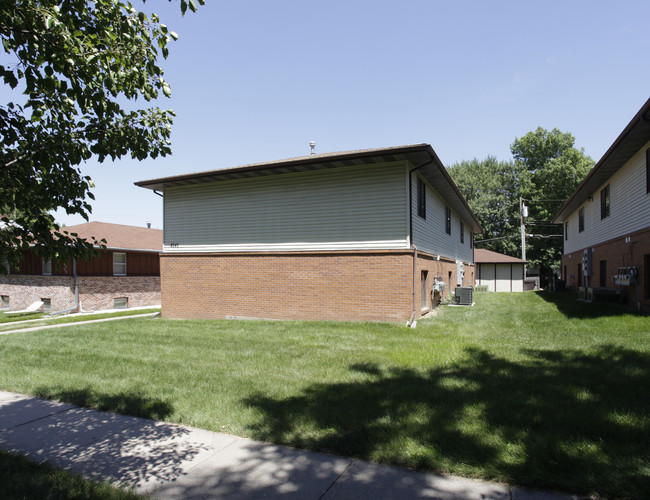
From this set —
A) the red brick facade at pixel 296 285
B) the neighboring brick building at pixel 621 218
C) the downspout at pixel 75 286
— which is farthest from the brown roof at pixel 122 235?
the neighboring brick building at pixel 621 218

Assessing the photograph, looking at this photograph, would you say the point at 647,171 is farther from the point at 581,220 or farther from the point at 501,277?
the point at 501,277

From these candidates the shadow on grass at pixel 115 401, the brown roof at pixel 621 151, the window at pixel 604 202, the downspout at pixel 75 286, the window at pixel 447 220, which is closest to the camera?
the shadow on grass at pixel 115 401

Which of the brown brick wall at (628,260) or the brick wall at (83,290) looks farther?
the brick wall at (83,290)

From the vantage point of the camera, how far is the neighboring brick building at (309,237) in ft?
39.5

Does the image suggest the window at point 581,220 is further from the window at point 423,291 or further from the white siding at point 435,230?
the window at point 423,291

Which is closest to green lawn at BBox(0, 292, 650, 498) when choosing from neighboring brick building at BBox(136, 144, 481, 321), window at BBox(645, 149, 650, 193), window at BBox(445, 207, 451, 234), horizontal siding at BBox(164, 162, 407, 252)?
neighboring brick building at BBox(136, 144, 481, 321)

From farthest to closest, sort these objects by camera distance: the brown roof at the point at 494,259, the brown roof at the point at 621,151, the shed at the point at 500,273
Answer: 1. the shed at the point at 500,273
2. the brown roof at the point at 494,259
3. the brown roof at the point at 621,151

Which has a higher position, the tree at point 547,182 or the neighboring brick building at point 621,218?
the tree at point 547,182

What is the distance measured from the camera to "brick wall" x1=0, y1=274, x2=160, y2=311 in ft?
68.2

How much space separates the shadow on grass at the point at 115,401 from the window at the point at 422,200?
33.3 ft

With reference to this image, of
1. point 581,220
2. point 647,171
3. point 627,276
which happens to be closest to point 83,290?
point 627,276

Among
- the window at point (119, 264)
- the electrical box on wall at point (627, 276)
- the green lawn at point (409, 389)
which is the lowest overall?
the green lawn at point (409, 389)

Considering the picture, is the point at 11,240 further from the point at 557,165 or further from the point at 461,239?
the point at 557,165

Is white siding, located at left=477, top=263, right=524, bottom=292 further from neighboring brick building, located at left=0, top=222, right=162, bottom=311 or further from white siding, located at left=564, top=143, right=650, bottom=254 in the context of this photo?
neighboring brick building, located at left=0, top=222, right=162, bottom=311
